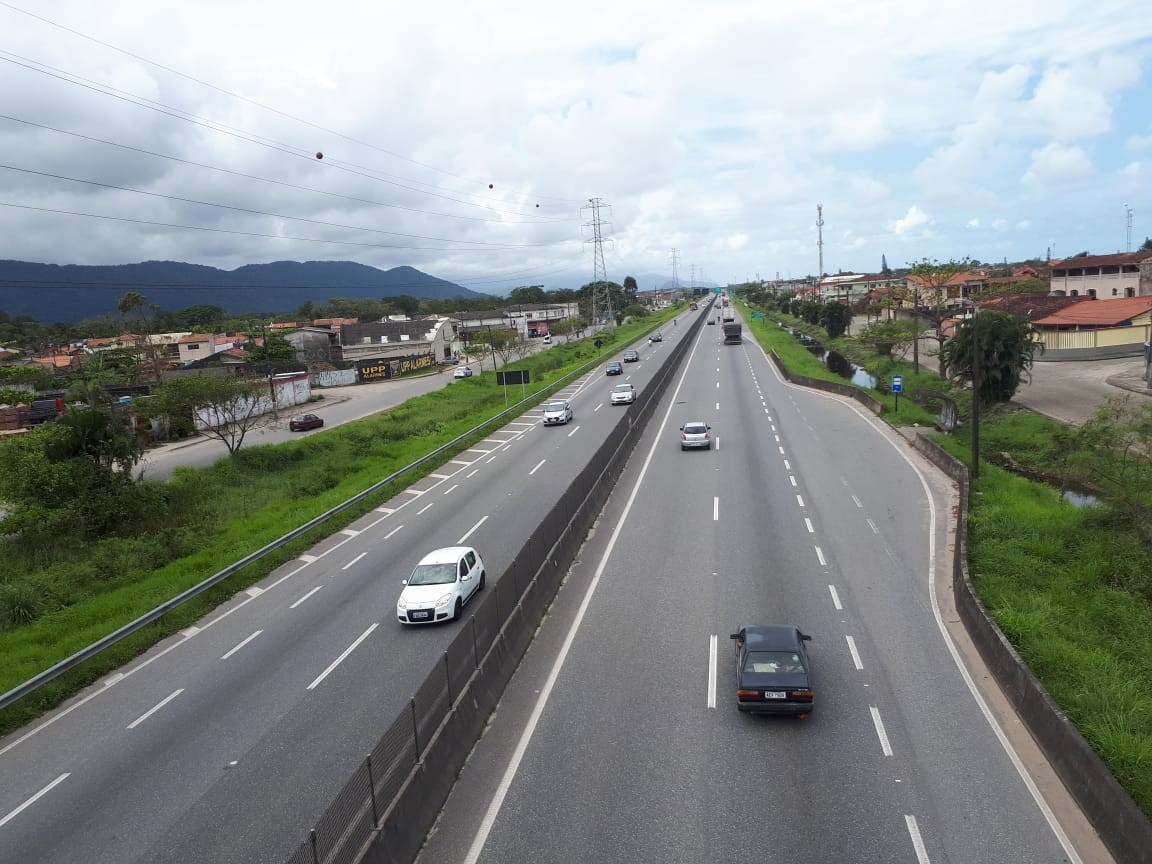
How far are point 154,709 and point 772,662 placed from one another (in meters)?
12.1

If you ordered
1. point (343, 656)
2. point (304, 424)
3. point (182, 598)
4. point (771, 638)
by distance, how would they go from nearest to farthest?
1. point (771, 638)
2. point (343, 656)
3. point (182, 598)
4. point (304, 424)

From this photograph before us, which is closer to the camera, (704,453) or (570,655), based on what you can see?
(570,655)

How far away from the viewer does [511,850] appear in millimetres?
10188

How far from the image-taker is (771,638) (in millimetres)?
14156

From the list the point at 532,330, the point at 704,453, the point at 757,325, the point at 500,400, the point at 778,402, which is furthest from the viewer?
the point at 532,330

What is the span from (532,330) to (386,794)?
155 meters

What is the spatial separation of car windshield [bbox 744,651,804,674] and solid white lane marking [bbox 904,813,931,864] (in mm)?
Answer: 3110

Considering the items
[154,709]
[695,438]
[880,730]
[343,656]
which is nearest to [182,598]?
[154,709]

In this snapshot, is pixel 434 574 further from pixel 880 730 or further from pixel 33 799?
pixel 880 730

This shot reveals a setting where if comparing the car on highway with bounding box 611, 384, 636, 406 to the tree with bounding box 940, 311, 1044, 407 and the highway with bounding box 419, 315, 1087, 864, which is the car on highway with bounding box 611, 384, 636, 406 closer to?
the tree with bounding box 940, 311, 1044, 407

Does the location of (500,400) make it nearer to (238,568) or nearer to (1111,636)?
(238,568)

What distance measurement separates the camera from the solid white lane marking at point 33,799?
11.8m

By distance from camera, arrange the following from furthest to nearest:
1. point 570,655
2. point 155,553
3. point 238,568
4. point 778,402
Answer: point 778,402
point 155,553
point 238,568
point 570,655

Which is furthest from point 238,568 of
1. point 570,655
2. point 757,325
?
point 757,325
